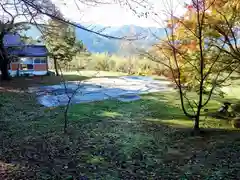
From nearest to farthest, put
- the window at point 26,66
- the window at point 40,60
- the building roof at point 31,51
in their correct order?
the building roof at point 31,51, the window at point 26,66, the window at point 40,60

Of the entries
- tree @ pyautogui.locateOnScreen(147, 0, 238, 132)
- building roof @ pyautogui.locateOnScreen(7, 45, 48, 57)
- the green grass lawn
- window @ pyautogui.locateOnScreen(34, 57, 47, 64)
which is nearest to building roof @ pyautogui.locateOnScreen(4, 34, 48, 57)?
building roof @ pyautogui.locateOnScreen(7, 45, 48, 57)

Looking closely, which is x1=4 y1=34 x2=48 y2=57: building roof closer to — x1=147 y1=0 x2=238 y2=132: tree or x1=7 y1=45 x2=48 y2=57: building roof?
x1=7 y1=45 x2=48 y2=57: building roof

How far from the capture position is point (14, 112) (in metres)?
10.8

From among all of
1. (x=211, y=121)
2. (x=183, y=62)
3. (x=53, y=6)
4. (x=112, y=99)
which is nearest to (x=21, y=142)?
(x=53, y=6)

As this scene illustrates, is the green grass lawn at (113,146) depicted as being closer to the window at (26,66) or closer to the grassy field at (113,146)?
the grassy field at (113,146)

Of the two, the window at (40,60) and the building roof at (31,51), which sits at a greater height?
the building roof at (31,51)

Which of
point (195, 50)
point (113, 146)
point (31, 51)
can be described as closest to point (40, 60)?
point (31, 51)

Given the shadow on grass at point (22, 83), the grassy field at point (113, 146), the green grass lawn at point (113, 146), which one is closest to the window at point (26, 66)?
the shadow on grass at point (22, 83)

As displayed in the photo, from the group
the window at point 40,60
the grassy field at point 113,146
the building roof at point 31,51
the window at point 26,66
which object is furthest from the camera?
the window at point 40,60

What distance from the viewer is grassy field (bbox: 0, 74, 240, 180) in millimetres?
4723

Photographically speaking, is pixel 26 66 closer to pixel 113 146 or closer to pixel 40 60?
pixel 40 60

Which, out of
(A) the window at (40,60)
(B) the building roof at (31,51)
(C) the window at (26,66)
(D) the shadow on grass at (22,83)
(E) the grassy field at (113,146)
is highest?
(B) the building roof at (31,51)

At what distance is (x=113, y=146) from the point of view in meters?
6.56

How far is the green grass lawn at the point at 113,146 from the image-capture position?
15.5ft
